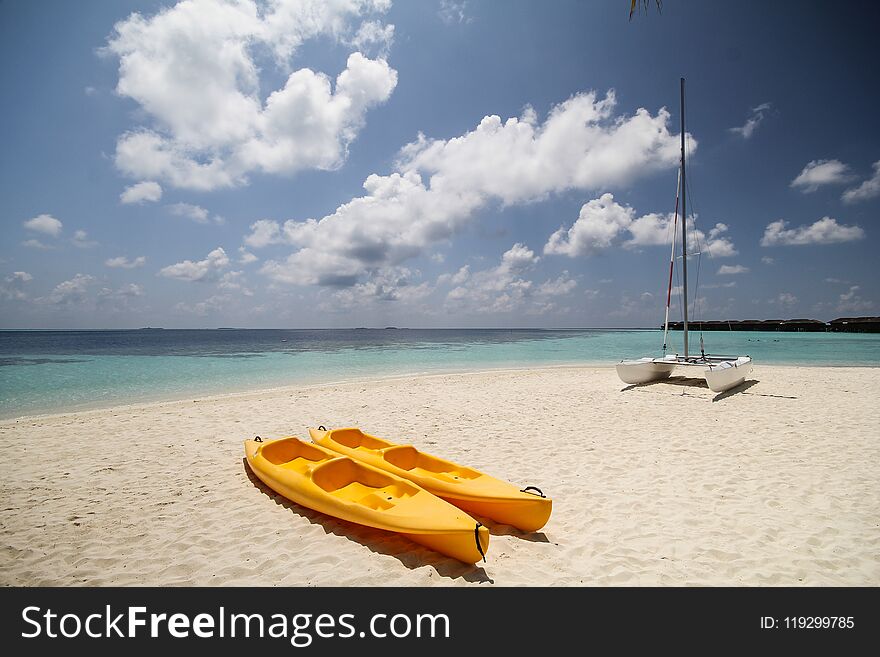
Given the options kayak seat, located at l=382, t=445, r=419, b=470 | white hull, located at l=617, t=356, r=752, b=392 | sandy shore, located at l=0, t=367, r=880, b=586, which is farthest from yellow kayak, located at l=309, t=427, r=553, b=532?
white hull, located at l=617, t=356, r=752, b=392

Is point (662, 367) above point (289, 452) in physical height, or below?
above

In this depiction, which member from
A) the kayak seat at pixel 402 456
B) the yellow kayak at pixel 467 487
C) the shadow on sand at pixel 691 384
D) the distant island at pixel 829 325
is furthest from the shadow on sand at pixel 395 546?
the distant island at pixel 829 325

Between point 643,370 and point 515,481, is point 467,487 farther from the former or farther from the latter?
point 643,370

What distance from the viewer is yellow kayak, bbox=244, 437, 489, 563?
351 cm

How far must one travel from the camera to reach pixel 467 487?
14.5 feet

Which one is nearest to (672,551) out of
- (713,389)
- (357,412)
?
(357,412)

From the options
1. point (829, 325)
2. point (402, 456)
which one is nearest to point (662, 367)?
point (402, 456)

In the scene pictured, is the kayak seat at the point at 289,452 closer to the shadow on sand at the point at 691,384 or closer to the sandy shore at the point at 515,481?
the sandy shore at the point at 515,481

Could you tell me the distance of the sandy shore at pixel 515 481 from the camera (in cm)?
356

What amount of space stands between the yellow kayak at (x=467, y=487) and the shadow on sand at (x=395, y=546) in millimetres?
287

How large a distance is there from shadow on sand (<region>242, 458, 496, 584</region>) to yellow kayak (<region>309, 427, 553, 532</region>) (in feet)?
0.94

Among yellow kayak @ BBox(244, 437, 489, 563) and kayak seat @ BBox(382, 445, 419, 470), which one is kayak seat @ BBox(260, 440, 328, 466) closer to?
yellow kayak @ BBox(244, 437, 489, 563)

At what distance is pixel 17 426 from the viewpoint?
9531 mm

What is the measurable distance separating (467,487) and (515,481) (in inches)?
60.8
